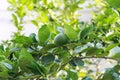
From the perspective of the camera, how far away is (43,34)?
54 cm

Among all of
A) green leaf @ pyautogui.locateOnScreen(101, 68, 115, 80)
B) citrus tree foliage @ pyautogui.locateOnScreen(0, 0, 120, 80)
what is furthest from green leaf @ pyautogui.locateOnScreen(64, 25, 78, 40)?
green leaf @ pyautogui.locateOnScreen(101, 68, 115, 80)

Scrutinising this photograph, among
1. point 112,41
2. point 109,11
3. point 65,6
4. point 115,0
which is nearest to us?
point 115,0

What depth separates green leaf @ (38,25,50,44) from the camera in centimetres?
53

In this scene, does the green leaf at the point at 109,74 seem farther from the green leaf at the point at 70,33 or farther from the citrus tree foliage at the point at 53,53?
the green leaf at the point at 70,33

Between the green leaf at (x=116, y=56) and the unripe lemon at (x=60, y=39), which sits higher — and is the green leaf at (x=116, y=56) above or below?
below

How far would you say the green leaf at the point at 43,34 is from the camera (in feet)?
1.75

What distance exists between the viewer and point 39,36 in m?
0.55

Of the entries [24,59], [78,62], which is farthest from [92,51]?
[24,59]

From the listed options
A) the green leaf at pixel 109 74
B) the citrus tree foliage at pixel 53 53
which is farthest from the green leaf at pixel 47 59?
the green leaf at pixel 109 74

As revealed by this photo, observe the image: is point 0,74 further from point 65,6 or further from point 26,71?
point 65,6

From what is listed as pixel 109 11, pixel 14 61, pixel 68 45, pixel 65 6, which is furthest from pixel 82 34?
pixel 65 6

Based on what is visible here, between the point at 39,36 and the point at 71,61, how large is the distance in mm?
83

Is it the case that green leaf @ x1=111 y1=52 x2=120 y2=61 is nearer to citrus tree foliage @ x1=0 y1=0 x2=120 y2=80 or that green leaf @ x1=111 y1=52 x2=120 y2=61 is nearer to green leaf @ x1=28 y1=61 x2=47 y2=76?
citrus tree foliage @ x1=0 y1=0 x2=120 y2=80

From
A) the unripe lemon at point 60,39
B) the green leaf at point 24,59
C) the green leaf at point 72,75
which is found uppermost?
the unripe lemon at point 60,39
